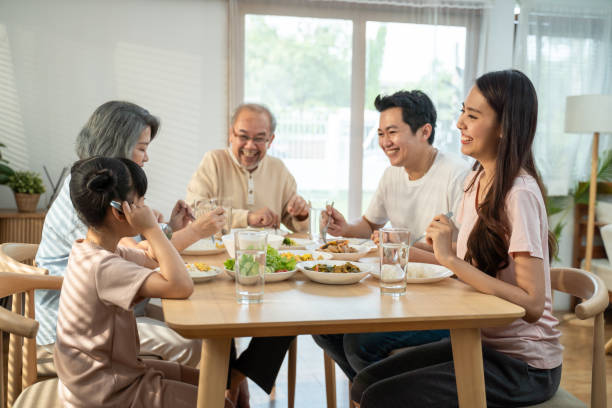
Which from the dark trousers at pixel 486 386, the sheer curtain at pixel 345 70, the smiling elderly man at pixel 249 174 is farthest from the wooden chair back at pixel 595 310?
the sheer curtain at pixel 345 70

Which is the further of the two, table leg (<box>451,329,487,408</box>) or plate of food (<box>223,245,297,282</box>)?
plate of food (<box>223,245,297,282</box>)

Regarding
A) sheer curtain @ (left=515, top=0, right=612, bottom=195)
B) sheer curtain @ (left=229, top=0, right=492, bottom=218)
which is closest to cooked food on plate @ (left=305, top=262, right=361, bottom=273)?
sheer curtain @ (left=229, top=0, right=492, bottom=218)

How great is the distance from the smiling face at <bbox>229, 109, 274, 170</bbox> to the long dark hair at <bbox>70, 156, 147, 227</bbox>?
153 centimetres

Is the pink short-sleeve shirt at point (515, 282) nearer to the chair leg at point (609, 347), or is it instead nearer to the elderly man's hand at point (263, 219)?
the elderly man's hand at point (263, 219)

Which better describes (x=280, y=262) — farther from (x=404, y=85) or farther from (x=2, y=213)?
(x=404, y=85)

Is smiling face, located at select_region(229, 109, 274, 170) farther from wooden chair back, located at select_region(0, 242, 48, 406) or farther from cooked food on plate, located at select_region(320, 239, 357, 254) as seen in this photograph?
wooden chair back, located at select_region(0, 242, 48, 406)

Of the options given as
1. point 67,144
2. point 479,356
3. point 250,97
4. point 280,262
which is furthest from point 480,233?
point 67,144

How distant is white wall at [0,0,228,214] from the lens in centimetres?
409

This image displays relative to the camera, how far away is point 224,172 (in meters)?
3.08

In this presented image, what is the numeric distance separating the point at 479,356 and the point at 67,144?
3.63m

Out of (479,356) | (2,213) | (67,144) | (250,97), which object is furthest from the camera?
(250,97)

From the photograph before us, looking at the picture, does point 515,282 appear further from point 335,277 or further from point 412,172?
point 412,172

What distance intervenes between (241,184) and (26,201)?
1.69m

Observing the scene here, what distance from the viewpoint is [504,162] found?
154 centimetres
